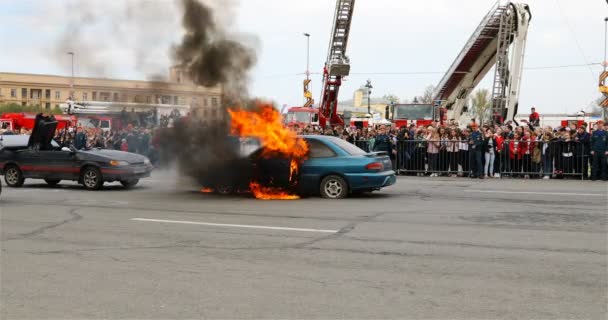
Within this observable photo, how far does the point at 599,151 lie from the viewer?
18.3 m

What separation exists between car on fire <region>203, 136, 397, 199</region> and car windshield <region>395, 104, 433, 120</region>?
54.5 feet

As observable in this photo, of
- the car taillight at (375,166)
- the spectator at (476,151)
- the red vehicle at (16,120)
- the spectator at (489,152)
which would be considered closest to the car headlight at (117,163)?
the car taillight at (375,166)

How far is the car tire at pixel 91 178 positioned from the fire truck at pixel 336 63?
14.3 meters

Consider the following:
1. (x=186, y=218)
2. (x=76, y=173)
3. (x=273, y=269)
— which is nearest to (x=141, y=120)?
(x=76, y=173)

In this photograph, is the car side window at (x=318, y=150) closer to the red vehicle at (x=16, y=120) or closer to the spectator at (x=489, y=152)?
the spectator at (x=489, y=152)

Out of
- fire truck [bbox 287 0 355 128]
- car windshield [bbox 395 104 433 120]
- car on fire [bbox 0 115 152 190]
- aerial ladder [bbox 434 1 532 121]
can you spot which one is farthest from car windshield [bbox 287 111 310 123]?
car on fire [bbox 0 115 152 190]

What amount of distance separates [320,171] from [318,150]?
471 millimetres

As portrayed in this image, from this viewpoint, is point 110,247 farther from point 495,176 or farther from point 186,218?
point 495,176

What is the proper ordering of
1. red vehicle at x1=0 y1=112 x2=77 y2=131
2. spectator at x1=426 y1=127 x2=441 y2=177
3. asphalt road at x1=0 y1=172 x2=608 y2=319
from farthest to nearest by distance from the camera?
red vehicle at x1=0 y1=112 x2=77 y2=131, spectator at x1=426 y1=127 x2=441 y2=177, asphalt road at x1=0 y1=172 x2=608 y2=319

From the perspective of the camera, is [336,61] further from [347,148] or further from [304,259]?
[304,259]

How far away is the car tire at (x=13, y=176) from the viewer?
55.6 ft

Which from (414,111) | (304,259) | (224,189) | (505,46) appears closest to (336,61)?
(414,111)

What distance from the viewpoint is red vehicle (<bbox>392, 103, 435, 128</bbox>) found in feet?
98.2

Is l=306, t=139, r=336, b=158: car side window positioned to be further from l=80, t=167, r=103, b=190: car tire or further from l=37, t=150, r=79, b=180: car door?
l=37, t=150, r=79, b=180: car door
